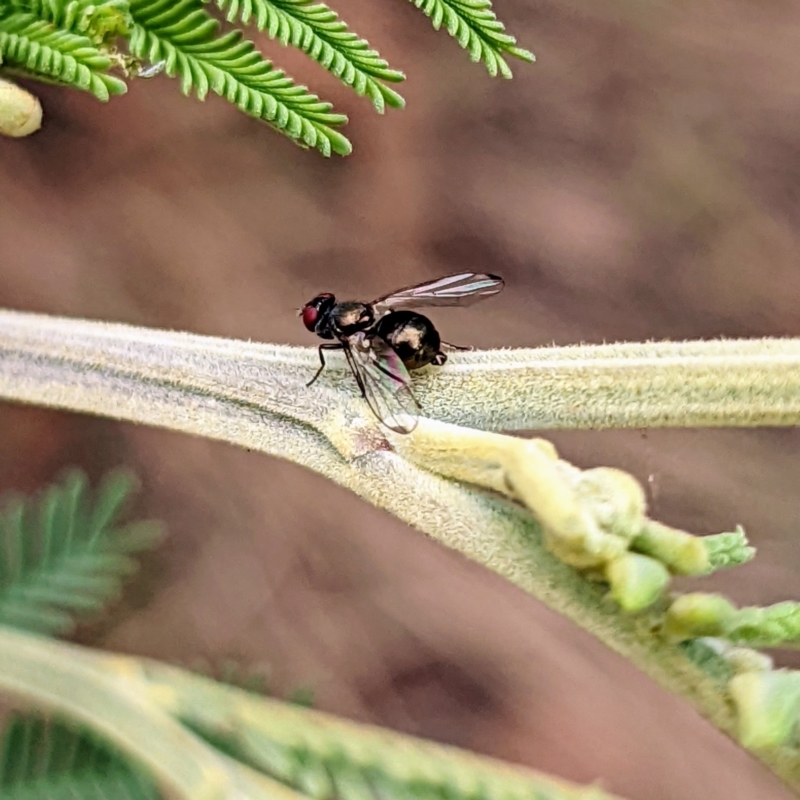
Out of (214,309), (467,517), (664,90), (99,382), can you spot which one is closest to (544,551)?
(467,517)

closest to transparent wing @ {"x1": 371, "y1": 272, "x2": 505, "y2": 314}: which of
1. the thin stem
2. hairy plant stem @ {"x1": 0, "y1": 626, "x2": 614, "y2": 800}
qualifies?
the thin stem

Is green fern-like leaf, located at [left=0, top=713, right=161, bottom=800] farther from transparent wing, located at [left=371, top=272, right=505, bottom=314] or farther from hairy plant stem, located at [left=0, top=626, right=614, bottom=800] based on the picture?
transparent wing, located at [left=371, top=272, right=505, bottom=314]

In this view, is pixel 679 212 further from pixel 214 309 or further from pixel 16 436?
pixel 16 436

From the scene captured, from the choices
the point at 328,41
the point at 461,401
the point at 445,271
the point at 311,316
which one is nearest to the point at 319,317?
the point at 311,316

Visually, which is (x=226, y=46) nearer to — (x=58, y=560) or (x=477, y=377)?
(x=477, y=377)

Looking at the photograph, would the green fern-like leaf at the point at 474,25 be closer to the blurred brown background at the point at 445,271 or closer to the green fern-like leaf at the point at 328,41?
the green fern-like leaf at the point at 328,41

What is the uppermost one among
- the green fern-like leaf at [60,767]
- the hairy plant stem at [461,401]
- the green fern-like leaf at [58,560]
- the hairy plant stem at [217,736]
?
the hairy plant stem at [461,401]

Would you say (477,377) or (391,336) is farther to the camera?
(391,336)

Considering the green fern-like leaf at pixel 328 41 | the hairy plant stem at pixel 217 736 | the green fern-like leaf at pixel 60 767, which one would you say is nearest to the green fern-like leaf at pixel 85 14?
the green fern-like leaf at pixel 328 41
